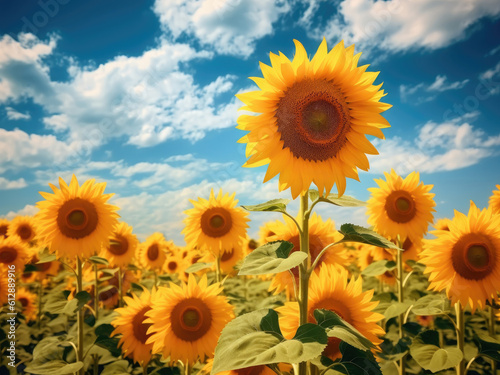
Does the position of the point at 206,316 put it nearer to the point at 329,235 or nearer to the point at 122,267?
the point at 329,235

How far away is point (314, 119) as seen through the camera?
237 centimetres

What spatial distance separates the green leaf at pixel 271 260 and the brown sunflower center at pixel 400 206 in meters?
4.05

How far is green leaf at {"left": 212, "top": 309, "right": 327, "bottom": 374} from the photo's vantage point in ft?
5.59

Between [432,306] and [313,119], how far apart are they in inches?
124

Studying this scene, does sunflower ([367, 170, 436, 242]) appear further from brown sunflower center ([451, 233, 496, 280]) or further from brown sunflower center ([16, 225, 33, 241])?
brown sunflower center ([16, 225, 33, 241])

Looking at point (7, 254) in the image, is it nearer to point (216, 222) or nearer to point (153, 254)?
point (153, 254)

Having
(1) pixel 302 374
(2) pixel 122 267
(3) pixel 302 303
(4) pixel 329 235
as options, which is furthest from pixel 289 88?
(2) pixel 122 267

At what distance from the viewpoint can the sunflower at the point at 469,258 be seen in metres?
4.07

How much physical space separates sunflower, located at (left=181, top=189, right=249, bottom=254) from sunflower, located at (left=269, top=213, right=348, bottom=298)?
175cm

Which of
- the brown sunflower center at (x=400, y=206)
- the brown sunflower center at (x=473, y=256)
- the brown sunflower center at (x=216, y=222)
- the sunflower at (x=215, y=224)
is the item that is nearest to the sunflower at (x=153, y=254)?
the sunflower at (x=215, y=224)

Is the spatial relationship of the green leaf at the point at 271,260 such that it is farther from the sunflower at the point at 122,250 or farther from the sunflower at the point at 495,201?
the sunflower at the point at 122,250

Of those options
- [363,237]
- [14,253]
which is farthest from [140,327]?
[14,253]

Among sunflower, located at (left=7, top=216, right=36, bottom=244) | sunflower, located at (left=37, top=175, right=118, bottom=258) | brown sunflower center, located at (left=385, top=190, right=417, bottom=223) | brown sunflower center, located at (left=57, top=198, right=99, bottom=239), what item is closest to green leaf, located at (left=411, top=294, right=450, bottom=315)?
brown sunflower center, located at (left=385, top=190, right=417, bottom=223)

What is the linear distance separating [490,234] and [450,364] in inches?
60.4
